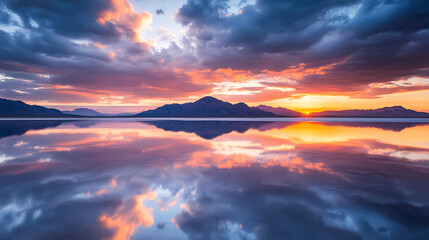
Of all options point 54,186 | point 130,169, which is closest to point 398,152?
point 130,169

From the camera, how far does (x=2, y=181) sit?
10133 millimetres

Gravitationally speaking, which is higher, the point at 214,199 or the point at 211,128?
the point at 214,199

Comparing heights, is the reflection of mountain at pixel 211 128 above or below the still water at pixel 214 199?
below

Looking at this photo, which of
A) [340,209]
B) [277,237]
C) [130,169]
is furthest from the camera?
[130,169]

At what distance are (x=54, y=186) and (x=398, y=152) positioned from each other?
2478cm

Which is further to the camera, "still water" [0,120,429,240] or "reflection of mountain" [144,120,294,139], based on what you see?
"reflection of mountain" [144,120,294,139]

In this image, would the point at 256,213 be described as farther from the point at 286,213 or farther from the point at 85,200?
the point at 85,200

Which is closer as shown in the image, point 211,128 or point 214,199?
point 214,199

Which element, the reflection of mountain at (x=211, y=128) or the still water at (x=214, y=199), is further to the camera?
the reflection of mountain at (x=211, y=128)

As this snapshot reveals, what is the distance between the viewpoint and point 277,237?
18.7ft

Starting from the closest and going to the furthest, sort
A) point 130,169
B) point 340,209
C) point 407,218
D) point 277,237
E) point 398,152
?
point 277,237, point 407,218, point 340,209, point 130,169, point 398,152

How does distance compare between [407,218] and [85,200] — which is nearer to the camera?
[407,218]

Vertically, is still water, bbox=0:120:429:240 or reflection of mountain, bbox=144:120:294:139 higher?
still water, bbox=0:120:429:240

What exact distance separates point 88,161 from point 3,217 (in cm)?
802
